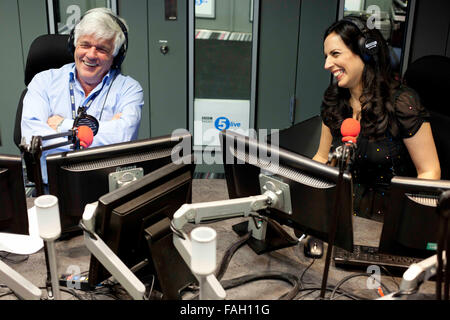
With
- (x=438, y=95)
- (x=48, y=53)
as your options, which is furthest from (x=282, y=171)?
(x=48, y=53)

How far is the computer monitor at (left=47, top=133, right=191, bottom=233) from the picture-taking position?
1186 millimetres

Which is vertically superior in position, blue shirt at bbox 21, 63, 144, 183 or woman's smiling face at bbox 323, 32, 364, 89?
woman's smiling face at bbox 323, 32, 364, 89

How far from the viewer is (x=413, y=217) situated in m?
1.07

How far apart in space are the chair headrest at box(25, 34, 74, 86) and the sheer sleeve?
1.57 m

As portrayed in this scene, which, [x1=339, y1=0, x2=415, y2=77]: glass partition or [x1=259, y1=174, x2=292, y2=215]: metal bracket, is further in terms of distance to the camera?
[x1=339, y1=0, x2=415, y2=77]: glass partition

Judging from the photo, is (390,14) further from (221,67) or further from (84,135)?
(84,135)

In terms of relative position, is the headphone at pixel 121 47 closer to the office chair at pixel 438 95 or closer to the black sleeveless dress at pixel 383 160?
the black sleeveless dress at pixel 383 160

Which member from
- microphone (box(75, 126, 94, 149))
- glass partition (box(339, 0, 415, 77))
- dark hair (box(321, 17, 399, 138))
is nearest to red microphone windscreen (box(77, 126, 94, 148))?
microphone (box(75, 126, 94, 149))

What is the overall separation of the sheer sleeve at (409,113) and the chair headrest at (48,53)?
5.17ft

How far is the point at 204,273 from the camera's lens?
79 cm

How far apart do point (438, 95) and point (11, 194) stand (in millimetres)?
1639

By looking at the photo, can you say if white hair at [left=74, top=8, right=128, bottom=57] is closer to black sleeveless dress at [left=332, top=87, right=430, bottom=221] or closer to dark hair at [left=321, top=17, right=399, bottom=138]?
dark hair at [left=321, top=17, right=399, bottom=138]

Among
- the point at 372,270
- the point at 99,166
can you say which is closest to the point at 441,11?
the point at 372,270
